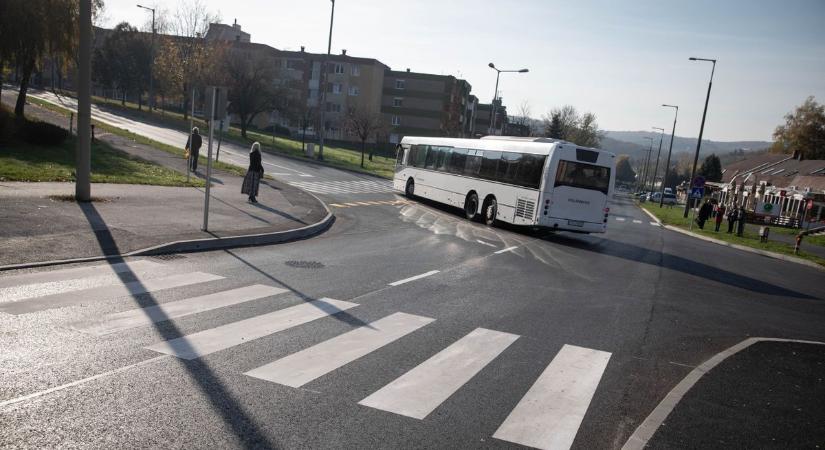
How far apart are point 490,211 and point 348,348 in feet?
51.5

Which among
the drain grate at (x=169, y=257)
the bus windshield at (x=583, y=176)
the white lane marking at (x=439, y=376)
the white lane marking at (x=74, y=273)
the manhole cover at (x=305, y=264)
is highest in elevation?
the bus windshield at (x=583, y=176)

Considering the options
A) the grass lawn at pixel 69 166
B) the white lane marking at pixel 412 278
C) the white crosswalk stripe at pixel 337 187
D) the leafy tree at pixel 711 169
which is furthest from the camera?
the leafy tree at pixel 711 169

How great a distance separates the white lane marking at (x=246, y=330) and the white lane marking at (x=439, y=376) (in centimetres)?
178

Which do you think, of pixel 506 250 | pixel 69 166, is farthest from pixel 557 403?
pixel 69 166

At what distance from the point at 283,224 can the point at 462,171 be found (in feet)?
35.8

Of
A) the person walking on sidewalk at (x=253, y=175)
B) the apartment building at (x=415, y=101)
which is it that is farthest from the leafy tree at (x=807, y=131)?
the person walking on sidewalk at (x=253, y=175)

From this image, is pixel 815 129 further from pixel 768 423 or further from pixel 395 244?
pixel 768 423

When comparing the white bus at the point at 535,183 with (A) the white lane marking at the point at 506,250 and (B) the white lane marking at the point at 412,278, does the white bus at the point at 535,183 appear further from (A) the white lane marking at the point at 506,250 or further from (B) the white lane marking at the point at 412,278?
(B) the white lane marking at the point at 412,278

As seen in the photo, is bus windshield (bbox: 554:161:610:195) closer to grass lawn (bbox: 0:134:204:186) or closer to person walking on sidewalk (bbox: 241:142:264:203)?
person walking on sidewalk (bbox: 241:142:264:203)

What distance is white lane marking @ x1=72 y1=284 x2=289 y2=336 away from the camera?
20.2ft

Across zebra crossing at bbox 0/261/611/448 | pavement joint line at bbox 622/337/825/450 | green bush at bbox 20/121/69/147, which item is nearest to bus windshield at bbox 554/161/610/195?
pavement joint line at bbox 622/337/825/450

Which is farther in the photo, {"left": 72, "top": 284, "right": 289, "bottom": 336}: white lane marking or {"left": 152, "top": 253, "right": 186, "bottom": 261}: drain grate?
{"left": 152, "top": 253, "right": 186, "bottom": 261}: drain grate

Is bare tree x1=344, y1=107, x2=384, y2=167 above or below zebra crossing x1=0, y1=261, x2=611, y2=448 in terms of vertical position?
above

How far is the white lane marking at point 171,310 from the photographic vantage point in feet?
20.2
